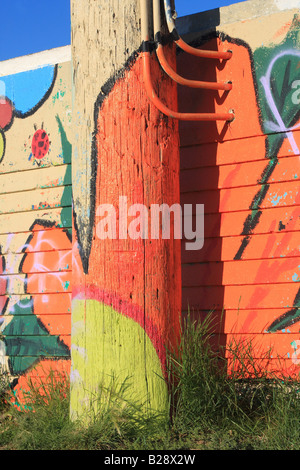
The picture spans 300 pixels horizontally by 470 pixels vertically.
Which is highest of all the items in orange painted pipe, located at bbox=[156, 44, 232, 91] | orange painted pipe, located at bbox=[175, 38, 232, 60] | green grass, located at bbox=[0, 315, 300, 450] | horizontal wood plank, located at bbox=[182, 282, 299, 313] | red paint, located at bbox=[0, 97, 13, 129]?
orange painted pipe, located at bbox=[175, 38, 232, 60]

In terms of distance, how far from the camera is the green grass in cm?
309

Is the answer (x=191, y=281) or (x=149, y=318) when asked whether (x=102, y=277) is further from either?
(x=191, y=281)

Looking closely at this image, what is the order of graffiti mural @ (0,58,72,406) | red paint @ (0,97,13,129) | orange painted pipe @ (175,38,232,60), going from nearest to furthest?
1. orange painted pipe @ (175,38,232,60)
2. graffiti mural @ (0,58,72,406)
3. red paint @ (0,97,13,129)

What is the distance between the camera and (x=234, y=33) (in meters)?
3.92

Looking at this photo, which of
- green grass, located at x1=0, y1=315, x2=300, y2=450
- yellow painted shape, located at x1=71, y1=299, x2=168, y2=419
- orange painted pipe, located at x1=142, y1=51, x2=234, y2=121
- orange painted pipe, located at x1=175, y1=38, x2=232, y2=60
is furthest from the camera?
orange painted pipe, located at x1=175, y1=38, x2=232, y2=60

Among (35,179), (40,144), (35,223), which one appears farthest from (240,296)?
(40,144)

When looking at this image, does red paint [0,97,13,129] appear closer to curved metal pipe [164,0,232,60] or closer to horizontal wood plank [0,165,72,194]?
horizontal wood plank [0,165,72,194]

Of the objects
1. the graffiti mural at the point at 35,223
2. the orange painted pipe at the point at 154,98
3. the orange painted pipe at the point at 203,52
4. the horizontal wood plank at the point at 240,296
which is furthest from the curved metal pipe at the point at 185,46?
the horizontal wood plank at the point at 240,296

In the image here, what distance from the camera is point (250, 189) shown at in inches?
150

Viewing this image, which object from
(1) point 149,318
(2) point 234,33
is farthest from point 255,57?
(1) point 149,318

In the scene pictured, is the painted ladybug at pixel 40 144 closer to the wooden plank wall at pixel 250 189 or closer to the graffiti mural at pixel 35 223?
the graffiti mural at pixel 35 223

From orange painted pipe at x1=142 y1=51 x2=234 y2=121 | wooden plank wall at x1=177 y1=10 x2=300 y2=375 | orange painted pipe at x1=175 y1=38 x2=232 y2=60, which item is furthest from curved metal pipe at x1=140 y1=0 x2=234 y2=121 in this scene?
wooden plank wall at x1=177 y1=10 x2=300 y2=375

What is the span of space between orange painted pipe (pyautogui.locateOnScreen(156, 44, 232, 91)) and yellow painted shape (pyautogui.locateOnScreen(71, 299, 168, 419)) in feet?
4.98

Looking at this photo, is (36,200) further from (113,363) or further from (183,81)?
(113,363)
